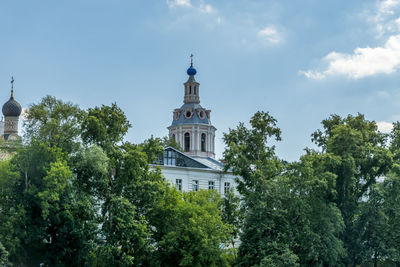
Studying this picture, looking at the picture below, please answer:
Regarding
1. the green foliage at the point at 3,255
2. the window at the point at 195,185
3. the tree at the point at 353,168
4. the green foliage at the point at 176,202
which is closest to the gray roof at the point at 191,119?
the window at the point at 195,185

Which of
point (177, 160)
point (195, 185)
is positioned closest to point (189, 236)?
point (195, 185)

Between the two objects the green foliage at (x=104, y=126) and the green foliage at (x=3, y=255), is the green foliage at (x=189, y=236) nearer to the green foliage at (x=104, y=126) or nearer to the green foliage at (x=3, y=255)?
the green foliage at (x=104, y=126)

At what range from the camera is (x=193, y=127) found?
72.9m

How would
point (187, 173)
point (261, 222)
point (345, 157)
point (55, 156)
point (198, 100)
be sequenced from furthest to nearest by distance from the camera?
1. point (198, 100)
2. point (187, 173)
3. point (345, 157)
4. point (261, 222)
5. point (55, 156)

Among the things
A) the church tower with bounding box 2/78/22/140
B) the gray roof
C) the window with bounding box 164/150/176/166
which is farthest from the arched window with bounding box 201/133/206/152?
the church tower with bounding box 2/78/22/140

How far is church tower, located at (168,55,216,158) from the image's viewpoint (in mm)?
72500

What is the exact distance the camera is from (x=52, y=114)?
35.3 metres

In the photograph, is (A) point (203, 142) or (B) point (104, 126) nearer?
(B) point (104, 126)

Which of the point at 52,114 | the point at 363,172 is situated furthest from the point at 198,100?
the point at 52,114

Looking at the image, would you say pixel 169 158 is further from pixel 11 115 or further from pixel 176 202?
pixel 11 115

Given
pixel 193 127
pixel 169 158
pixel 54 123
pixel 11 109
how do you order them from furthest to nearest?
pixel 11 109
pixel 193 127
pixel 169 158
pixel 54 123

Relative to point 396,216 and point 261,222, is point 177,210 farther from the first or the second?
point 396,216

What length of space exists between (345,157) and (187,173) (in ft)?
68.5

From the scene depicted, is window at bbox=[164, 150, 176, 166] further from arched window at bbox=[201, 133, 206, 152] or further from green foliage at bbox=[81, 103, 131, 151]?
green foliage at bbox=[81, 103, 131, 151]
